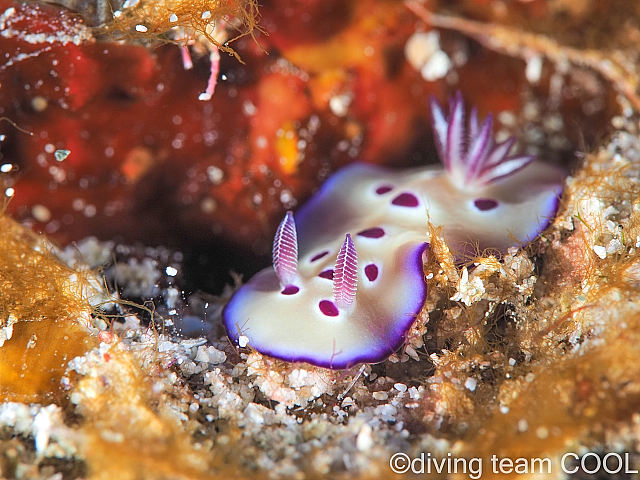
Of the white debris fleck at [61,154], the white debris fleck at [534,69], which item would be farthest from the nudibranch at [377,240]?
the white debris fleck at [61,154]

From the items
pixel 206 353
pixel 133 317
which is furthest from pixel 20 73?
pixel 206 353

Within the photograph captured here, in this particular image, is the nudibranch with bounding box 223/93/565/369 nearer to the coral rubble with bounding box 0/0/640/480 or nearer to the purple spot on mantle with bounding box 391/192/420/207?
the purple spot on mantle with bounding box 391/192/420/207

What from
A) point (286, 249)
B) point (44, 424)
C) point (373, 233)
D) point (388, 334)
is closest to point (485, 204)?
point (373, 233)

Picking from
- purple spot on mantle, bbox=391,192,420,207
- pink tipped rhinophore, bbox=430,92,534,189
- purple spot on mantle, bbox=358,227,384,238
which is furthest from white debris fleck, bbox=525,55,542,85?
purple spot on mantle, bbox=358,227,384,238

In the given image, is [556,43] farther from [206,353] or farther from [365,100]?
[206,353]

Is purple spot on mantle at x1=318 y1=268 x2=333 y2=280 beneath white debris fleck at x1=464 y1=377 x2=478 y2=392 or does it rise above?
above

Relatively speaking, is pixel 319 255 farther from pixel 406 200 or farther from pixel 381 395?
pixel 381 395

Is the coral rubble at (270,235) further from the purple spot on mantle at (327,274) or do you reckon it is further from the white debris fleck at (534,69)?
the purple spot on mantle at (327,274)

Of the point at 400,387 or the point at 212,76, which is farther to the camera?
the point at 212,76
